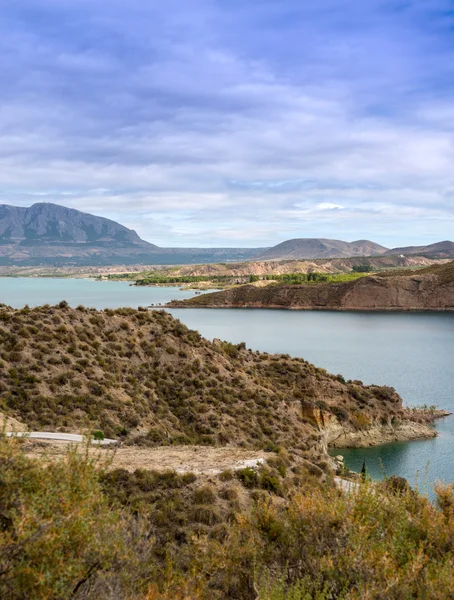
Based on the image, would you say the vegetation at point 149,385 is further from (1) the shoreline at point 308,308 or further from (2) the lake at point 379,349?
(1) the shoreline at point 308,308

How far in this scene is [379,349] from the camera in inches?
2798

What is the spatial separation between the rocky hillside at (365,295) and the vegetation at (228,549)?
394 ft

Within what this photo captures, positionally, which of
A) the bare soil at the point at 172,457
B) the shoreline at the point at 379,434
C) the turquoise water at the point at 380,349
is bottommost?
the shoreline at the point at 379,434

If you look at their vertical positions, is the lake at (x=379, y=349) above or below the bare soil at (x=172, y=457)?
below

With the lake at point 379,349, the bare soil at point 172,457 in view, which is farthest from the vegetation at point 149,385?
the lake at point 379,349

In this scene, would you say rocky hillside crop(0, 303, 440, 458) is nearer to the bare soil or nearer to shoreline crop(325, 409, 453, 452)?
shoreline crop(325, 409, 453, 452)

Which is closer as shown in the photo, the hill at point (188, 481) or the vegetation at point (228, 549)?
the vegetation at point (228, 549)

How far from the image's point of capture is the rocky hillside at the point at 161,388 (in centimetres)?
2364

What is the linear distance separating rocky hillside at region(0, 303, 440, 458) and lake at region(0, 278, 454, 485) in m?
3.33

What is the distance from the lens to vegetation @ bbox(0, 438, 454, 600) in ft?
23.8

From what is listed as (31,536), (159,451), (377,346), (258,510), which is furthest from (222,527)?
(377,346)

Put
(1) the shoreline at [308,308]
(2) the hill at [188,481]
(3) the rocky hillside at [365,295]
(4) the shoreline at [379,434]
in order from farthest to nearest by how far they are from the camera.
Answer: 1. (3) the rocky hillside at [365,295]
2. (1) the shoreline at [308,308]
3. (4) the shoreline at [379,434]
4. (2) the hill at [188,481]

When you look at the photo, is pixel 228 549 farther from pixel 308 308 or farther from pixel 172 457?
pixel 308 308

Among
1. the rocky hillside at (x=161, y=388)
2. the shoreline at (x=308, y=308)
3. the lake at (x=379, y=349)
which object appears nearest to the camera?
the rocky hillside at (x=161, y=388)
